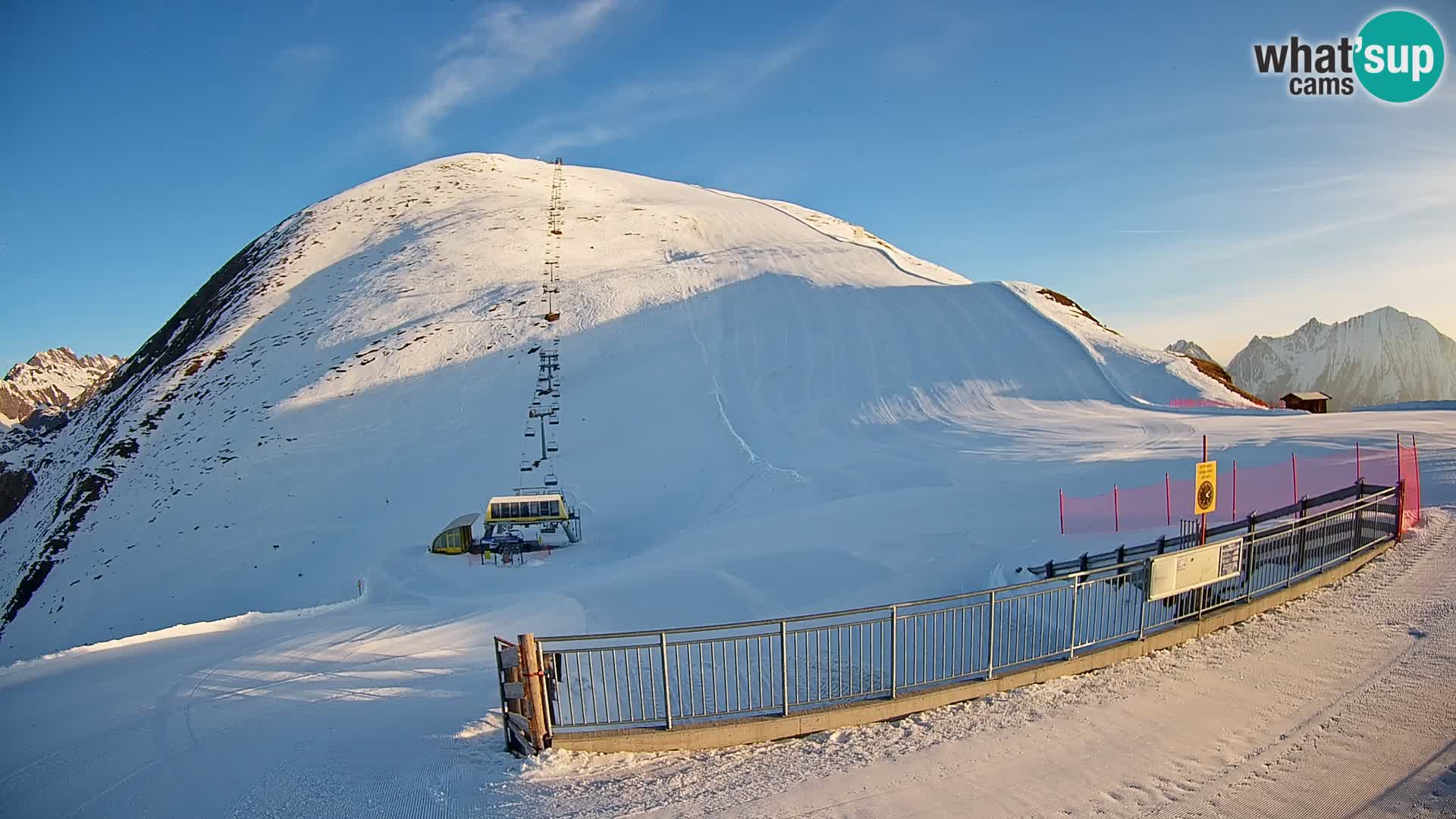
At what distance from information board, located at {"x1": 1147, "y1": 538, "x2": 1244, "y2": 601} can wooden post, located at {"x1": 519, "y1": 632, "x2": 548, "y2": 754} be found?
23.1ft

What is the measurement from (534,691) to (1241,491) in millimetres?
19713

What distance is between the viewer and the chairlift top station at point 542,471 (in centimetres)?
2569

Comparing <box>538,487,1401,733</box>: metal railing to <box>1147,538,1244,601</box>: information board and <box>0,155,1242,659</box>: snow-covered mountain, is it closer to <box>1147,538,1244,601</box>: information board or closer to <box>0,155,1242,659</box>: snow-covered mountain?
<box>1147,538,1244,601</box>: information board

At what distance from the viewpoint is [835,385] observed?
36062 mm

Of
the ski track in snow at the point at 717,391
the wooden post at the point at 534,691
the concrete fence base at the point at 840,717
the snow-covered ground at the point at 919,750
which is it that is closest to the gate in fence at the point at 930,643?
the wooden post at the point at 534,691

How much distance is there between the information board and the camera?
9070 millimetres

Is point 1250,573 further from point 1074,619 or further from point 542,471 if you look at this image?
point 542,471

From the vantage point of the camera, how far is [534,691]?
7.51 meters

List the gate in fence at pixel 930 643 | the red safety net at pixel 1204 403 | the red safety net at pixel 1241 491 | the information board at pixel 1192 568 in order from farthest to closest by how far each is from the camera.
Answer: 1. the red safety net at pixel 1204 403
2. the red safety net at pixel 1241 491
3. the information board at pixel 1192 568
4. the gate in fence at pixel 930 643

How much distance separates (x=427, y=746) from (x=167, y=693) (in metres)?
5.67

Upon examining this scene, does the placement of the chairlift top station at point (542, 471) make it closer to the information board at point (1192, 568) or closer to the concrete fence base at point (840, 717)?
the concrete fence base at point (840, 717)

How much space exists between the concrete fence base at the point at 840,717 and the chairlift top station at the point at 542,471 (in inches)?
693

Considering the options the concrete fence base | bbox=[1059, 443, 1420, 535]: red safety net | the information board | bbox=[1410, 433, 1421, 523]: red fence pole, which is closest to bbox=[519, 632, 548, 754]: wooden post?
the concrete fence base

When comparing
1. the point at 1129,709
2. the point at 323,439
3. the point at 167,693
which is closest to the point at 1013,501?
the point at 1129,709
